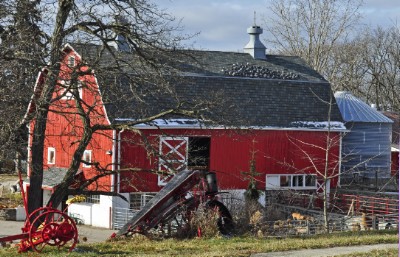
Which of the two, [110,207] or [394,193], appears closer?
[110,207]

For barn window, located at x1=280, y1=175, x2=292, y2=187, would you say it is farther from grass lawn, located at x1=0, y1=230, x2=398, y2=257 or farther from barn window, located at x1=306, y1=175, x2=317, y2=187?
grass lawn, located at x1=0, y1=230, x2=398, y2=257

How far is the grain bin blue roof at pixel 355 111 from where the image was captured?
37594mm

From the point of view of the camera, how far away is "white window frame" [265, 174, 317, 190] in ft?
106

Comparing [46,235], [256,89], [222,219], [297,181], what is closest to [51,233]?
[46,235]

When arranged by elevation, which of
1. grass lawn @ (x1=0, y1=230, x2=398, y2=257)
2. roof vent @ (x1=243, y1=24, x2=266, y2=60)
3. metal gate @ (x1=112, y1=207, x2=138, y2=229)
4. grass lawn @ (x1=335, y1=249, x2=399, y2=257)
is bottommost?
metal gate @ (x1=112, y1=207, x2=138, y2=229)

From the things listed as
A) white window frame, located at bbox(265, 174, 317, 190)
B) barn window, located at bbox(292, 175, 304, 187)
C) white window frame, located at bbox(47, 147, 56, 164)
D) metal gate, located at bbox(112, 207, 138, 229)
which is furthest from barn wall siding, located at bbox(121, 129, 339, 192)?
white window frame, located at bbox(47, 147, 56, 164)

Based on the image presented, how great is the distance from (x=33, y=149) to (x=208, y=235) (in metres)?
5.78

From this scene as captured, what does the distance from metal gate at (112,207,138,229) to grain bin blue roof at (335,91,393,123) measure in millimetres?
13818

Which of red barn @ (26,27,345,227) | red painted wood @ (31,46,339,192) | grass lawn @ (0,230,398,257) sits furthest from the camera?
red painted wood @ (31,46,339,192)

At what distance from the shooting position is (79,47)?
20156 mm

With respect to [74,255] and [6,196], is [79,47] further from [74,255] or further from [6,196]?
[6,196]

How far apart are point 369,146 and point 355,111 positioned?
1997 millimetres

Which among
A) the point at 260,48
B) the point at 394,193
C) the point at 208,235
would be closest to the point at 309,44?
the point at 260,48

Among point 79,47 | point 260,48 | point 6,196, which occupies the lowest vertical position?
point 6,196
